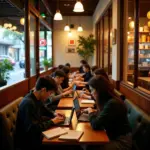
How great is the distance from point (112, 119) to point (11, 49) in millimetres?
2972

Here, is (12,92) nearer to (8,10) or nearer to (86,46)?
(8,10)

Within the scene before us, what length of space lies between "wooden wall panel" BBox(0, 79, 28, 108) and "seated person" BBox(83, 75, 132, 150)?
170cm

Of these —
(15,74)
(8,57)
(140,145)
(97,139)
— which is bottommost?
(140,145)

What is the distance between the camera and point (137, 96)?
3.69 m

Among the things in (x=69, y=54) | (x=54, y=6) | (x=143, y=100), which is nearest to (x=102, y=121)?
(x=143, y=100)

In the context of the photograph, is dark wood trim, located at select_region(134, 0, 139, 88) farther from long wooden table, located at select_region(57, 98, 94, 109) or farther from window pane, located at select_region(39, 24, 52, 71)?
window pane, located at select_region(39, 24, 52, 71)

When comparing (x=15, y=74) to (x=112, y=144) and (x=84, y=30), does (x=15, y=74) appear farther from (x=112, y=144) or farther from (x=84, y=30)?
(x=84, y=30)

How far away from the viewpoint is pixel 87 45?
10.8m

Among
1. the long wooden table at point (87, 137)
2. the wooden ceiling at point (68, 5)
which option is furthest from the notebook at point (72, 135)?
the wooden ceiling at point (68, 5)

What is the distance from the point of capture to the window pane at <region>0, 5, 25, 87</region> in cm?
421

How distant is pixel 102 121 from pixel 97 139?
0.85ft

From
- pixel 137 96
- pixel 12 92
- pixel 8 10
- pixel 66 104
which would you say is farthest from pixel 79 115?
pixel 8 10

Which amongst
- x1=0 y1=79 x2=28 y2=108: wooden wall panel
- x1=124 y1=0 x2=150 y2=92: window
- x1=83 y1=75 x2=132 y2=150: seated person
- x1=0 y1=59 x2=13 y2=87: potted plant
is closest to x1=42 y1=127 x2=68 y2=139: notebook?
x1=83 y1=75 x2=132 y2=150: seated person

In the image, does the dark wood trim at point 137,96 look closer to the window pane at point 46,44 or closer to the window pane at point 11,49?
the window pane at point 11,49
